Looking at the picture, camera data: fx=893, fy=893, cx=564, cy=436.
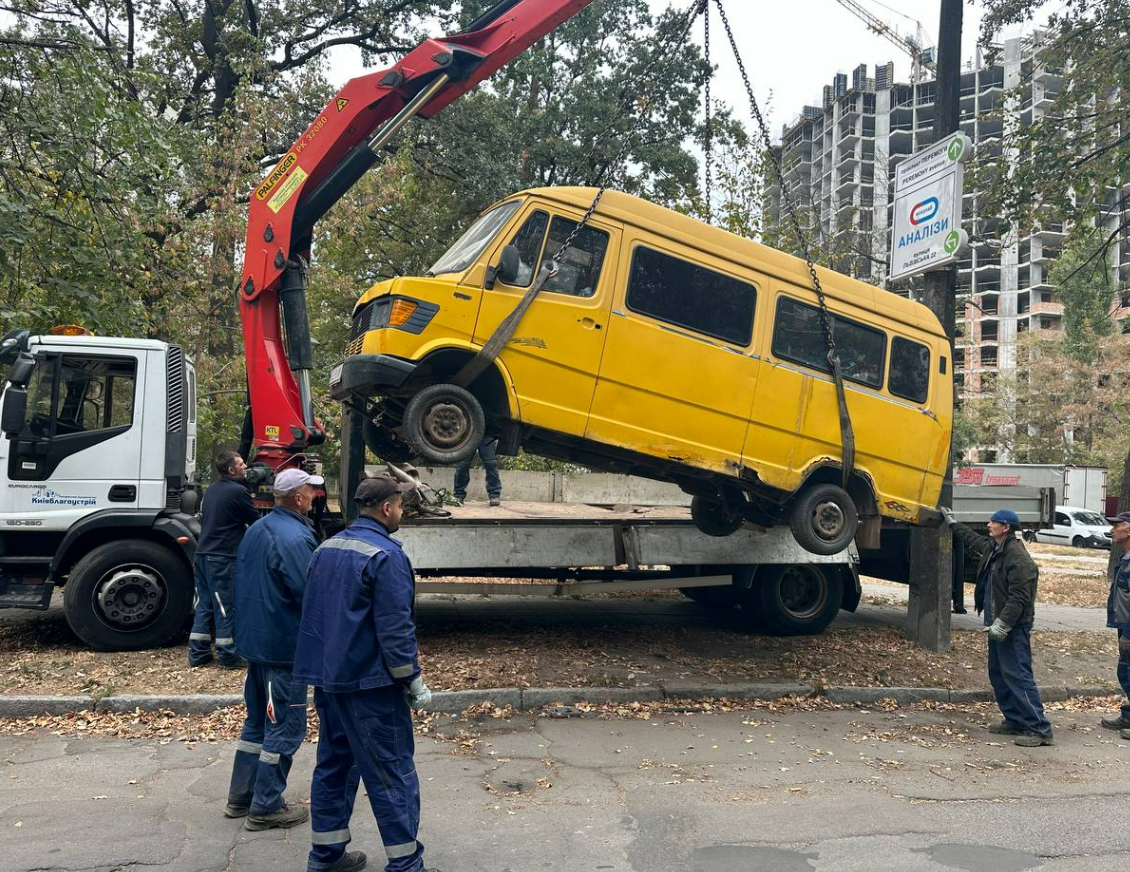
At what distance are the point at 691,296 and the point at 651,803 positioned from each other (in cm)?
390

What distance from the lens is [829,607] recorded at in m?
9.65

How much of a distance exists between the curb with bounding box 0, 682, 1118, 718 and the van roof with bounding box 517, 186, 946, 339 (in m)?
3.36

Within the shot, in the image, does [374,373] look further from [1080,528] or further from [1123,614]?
[1080,528]

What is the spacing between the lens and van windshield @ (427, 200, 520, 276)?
680 centimetres

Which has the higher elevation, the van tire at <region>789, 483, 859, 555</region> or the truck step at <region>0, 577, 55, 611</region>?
the van tire at <region>789, 483, 859, 555</region>

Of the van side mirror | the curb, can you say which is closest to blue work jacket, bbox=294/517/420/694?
the curb

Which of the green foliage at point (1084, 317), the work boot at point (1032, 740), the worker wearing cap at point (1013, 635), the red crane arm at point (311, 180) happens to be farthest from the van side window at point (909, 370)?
the green foliage at point (1084, 317)

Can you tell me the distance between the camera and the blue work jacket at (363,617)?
3705 mm

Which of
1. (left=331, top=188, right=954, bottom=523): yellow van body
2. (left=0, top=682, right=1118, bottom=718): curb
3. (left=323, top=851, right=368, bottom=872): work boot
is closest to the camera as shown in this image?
(left=323, top=851, right=368, bottom=872): work boot

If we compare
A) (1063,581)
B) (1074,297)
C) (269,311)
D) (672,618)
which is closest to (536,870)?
(269,311)

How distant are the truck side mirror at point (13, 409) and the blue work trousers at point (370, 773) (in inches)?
196

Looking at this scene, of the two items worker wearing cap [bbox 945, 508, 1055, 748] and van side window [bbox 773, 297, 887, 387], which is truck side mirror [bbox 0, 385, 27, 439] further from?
worker wearing cap [bbox 945, 508, 1055, 748]

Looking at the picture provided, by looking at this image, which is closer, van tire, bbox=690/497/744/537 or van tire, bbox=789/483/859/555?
van tire, bbox=789/483/859/555

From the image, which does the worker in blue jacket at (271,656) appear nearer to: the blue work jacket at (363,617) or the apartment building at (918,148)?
the blue work jacket at (363,617)
